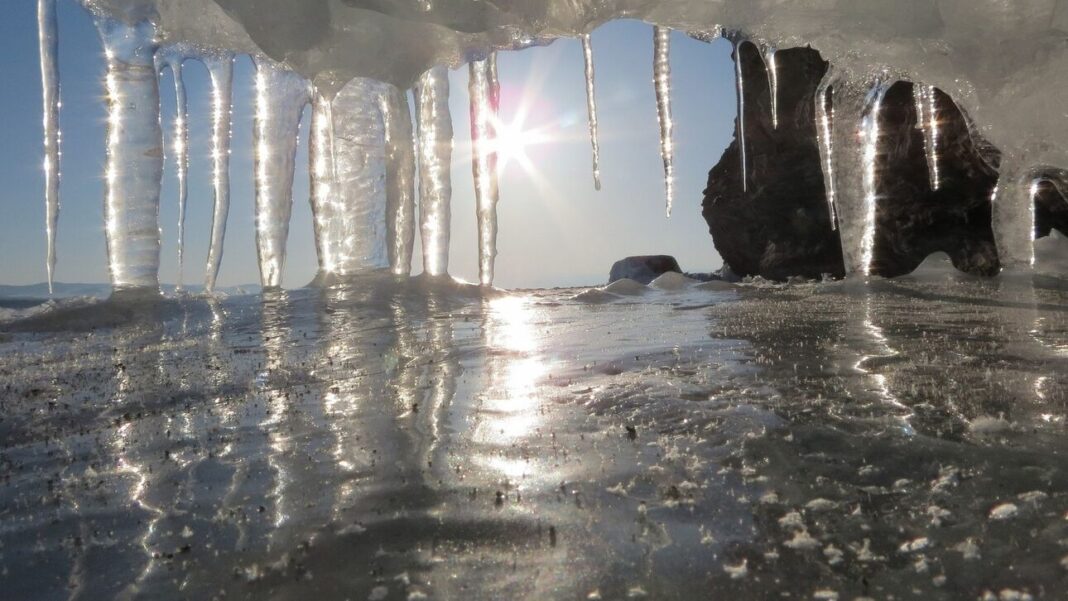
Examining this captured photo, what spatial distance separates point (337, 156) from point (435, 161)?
2.95 feet

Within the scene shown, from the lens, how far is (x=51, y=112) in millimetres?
6145

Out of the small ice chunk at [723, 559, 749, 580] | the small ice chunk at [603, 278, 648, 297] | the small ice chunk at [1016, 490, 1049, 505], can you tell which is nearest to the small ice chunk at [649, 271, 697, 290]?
the small ice chunk at [603, 278, 648, 297]

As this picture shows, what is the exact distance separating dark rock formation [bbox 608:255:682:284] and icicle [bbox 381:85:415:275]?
7620 millimetres

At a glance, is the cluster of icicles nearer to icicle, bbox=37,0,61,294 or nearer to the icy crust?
icicle, bbox=37,0,61,294

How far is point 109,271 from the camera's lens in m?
6.52

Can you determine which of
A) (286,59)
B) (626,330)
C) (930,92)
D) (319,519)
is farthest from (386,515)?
(930,92)

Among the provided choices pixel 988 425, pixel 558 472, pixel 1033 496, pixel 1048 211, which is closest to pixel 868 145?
pixel 1048 211

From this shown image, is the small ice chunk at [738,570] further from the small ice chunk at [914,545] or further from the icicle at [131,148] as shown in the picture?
the icicle at [131,148]

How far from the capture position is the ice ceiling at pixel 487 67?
15.2 feet

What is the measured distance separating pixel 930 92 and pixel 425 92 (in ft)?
19.5

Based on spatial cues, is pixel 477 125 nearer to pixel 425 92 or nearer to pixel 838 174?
pixel 425 92

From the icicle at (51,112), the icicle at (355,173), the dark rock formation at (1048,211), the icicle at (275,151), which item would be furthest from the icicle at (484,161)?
the dark rock formation at (1048,211)

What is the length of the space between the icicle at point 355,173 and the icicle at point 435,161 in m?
0.39

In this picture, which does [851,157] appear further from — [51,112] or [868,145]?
[51,112]
